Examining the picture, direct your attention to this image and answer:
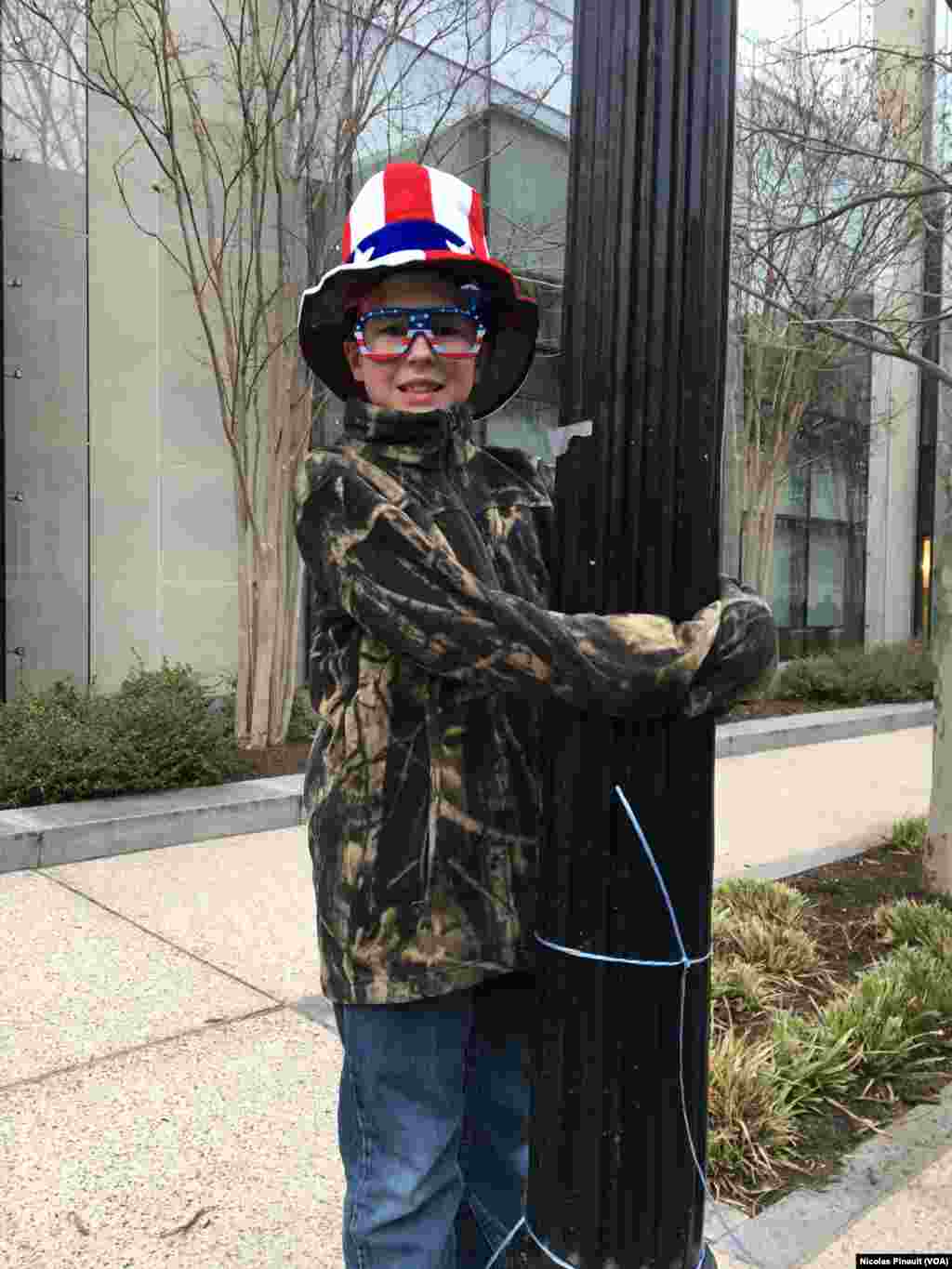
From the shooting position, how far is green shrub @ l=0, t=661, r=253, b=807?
20.0 ft

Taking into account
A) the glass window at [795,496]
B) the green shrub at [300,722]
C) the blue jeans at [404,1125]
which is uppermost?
the glass window at [795,496]

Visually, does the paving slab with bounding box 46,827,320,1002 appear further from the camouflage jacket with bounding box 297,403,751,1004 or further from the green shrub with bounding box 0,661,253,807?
the camouflage jacket with bounding box 297,403,751,1004

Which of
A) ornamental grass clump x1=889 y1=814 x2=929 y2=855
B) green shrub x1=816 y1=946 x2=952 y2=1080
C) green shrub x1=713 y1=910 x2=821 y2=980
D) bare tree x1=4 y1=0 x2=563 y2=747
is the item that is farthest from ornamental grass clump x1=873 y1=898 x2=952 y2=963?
bare tree x1=4 y1=0 x2=563 y2=747

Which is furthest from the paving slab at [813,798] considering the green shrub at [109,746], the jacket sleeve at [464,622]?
the jacket sleeve at [464,622]

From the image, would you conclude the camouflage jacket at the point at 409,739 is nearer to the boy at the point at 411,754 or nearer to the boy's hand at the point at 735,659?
the boy at the point at 411,754

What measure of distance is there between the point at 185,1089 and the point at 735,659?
8.21 ft

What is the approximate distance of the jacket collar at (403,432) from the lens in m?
1.57

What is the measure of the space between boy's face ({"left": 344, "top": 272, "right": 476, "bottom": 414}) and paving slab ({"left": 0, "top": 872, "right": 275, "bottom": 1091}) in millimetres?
2287

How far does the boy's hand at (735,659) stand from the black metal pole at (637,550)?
0.06 metres

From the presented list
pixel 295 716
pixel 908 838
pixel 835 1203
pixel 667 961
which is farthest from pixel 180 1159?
pixel 295 716

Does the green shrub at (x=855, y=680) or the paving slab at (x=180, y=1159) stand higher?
the green shrub at (x=855, y=680)

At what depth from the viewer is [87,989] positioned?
393 centimetres

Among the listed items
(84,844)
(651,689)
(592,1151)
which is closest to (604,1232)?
(592,1151)

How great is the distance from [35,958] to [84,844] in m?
1.40
